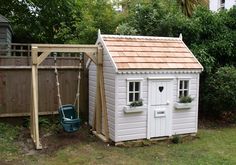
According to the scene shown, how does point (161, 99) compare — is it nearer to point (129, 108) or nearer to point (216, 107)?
point (129, 108)

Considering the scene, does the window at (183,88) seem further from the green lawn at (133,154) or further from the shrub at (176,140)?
the green lawn at (133,154)

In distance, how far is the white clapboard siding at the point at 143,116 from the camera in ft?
24.2

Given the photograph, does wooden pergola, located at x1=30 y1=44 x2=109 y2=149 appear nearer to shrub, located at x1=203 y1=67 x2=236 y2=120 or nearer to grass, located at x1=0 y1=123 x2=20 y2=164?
grass, located at x1=0 y1=123 x2=20 y2=164

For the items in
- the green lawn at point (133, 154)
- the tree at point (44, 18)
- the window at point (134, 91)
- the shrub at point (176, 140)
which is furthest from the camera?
the tree at point (44, 18)

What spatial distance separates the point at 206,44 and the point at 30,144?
20.2ft

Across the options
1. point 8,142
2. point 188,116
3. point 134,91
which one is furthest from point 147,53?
point 8,142

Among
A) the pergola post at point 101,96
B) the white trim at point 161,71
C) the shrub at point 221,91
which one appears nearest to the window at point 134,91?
the white trim at point 161,71

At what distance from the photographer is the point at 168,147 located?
753 cm

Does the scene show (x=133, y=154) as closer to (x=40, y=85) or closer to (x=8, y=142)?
(x=8, y=142)

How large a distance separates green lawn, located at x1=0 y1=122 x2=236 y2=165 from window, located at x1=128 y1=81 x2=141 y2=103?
1.10m

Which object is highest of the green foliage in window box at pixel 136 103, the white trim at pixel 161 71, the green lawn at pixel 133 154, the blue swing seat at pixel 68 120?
the white trim at pixel 161 71

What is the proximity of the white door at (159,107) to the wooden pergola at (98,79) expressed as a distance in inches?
41.7

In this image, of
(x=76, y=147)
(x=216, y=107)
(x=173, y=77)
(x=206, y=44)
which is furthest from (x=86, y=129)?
(x=206, y=44)

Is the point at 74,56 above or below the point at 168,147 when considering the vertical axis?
above
